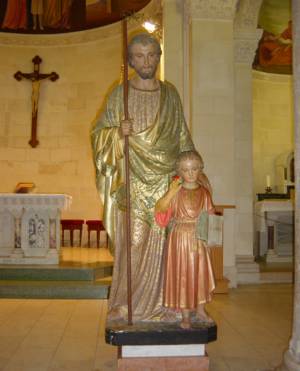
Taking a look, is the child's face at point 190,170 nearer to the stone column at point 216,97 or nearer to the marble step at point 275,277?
the stone column at point 216,97

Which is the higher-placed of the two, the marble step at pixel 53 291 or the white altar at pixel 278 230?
the white altar at pixel 278 230

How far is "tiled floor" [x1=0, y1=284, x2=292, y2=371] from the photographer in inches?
140

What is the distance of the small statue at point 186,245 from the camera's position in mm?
3082

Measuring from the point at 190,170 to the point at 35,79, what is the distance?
910cm

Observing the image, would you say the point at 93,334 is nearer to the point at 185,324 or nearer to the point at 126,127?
the point at 185,324

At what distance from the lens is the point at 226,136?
7.16 metres

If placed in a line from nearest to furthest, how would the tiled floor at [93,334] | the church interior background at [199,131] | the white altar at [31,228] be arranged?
the tiled floor at [93,334] < the church interior background at [199,131] < the white altar at [31,228]

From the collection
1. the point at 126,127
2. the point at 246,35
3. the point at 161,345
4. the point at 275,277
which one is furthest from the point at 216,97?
the point at 161,345

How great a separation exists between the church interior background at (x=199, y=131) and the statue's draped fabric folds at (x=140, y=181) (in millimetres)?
609

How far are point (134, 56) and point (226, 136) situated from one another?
4.00 meters

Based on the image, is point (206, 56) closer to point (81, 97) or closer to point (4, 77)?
point (81, 97)

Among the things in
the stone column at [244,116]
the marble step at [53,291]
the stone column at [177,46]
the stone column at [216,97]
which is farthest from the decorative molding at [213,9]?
the marble step at [53,291]

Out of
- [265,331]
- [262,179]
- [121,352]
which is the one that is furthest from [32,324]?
[262,179]

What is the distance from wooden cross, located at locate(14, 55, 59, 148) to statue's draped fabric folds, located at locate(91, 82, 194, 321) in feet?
27.2
